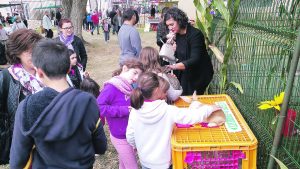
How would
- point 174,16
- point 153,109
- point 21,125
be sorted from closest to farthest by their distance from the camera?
point 21,125 < point 153,109 < point 174,16

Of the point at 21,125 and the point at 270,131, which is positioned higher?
the point at 21,125

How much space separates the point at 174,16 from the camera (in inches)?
129

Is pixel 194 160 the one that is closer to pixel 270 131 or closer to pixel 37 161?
pixel 270 131

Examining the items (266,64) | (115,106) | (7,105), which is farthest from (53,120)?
(266,64)

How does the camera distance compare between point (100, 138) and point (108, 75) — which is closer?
point (100, 138)

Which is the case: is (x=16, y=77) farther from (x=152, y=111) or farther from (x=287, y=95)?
(x=287, y=95)

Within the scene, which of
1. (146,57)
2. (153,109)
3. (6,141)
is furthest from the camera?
(146,57)

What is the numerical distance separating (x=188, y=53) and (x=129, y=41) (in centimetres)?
164

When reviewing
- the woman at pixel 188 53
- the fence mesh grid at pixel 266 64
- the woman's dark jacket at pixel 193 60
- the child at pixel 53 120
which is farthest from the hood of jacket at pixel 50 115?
the woman's dark jacket at pixel 193 60

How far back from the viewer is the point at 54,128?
4.99ft

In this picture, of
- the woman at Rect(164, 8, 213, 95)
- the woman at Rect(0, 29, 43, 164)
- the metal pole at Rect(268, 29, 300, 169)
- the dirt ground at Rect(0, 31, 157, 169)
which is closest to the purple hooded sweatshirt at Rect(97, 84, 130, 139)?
the woman at Rect(0, 29, 43, 164)

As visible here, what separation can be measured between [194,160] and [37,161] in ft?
3.18

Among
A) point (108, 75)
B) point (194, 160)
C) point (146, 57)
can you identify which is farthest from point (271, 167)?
point (108, 75)

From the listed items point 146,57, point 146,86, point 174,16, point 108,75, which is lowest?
point 108,75
